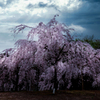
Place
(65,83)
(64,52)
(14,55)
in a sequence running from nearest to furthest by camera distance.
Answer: (64,52)
(14,55)
(65,83)

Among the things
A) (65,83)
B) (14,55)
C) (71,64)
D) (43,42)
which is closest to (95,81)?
(65,83)

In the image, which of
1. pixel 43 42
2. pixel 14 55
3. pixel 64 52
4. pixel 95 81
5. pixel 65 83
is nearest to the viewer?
pixel 43 42

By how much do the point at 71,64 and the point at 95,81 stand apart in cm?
515

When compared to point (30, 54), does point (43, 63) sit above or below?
below

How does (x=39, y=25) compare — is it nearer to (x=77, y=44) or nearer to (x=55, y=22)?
(x=55, y=22)

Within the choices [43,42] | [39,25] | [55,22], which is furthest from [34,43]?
[55,22]

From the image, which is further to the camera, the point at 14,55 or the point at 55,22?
the point at 14,55

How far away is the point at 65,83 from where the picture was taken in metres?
17.2

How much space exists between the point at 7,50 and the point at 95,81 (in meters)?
10.1

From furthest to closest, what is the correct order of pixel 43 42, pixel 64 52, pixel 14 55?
pixel 14 55 → pixel 64 52 → pixel 43 42

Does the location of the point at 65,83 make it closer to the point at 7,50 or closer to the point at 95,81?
the point at 95,81

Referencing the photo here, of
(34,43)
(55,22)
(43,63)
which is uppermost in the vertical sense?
(55,22)

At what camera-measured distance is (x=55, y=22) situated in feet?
39.6

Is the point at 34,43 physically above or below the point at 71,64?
above
